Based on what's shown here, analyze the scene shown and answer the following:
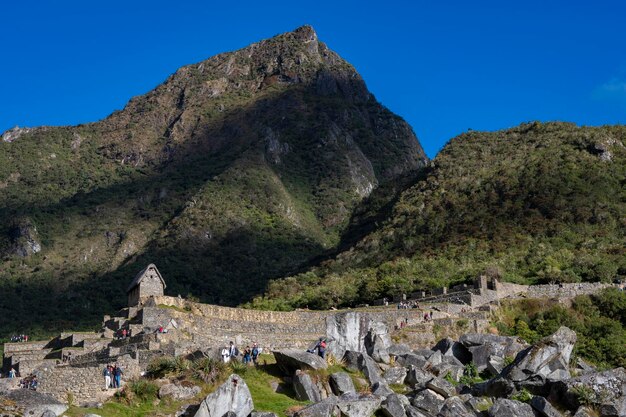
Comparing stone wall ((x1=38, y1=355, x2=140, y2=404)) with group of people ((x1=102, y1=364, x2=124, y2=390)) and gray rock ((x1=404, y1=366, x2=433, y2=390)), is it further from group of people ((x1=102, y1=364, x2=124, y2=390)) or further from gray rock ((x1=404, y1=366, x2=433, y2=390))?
gray rock ((x1=404, y1=366, x2=433, y2=390))

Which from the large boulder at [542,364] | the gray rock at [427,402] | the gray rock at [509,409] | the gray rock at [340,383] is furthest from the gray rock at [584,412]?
the gray rock at [340,383]

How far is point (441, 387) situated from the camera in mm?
37625

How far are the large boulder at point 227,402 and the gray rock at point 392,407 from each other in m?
4.59

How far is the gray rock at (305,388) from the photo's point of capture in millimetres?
36375

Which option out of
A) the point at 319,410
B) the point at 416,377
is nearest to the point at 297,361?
the point at 319,410

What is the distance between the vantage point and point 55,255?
154 metres

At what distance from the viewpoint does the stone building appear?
6116 centimetres

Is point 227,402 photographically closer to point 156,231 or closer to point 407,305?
point 407,305

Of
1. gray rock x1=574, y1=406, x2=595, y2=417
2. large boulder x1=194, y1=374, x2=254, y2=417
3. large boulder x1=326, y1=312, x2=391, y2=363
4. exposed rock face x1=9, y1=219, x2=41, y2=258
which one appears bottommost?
gray rock x1=574, y1=406, x2=595, y2=417

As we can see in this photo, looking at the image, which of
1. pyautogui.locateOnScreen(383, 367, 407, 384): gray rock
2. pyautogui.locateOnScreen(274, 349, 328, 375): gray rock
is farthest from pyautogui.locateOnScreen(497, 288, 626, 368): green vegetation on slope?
pyautogui.locateOnScreen(274, 349, 328, 375): gray rock

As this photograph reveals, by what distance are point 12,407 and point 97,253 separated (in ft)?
413

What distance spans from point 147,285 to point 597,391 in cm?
3242

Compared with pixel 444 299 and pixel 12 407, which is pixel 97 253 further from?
pixel 12 407

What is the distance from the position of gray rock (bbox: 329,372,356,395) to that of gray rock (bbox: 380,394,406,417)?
2138 millimetres
